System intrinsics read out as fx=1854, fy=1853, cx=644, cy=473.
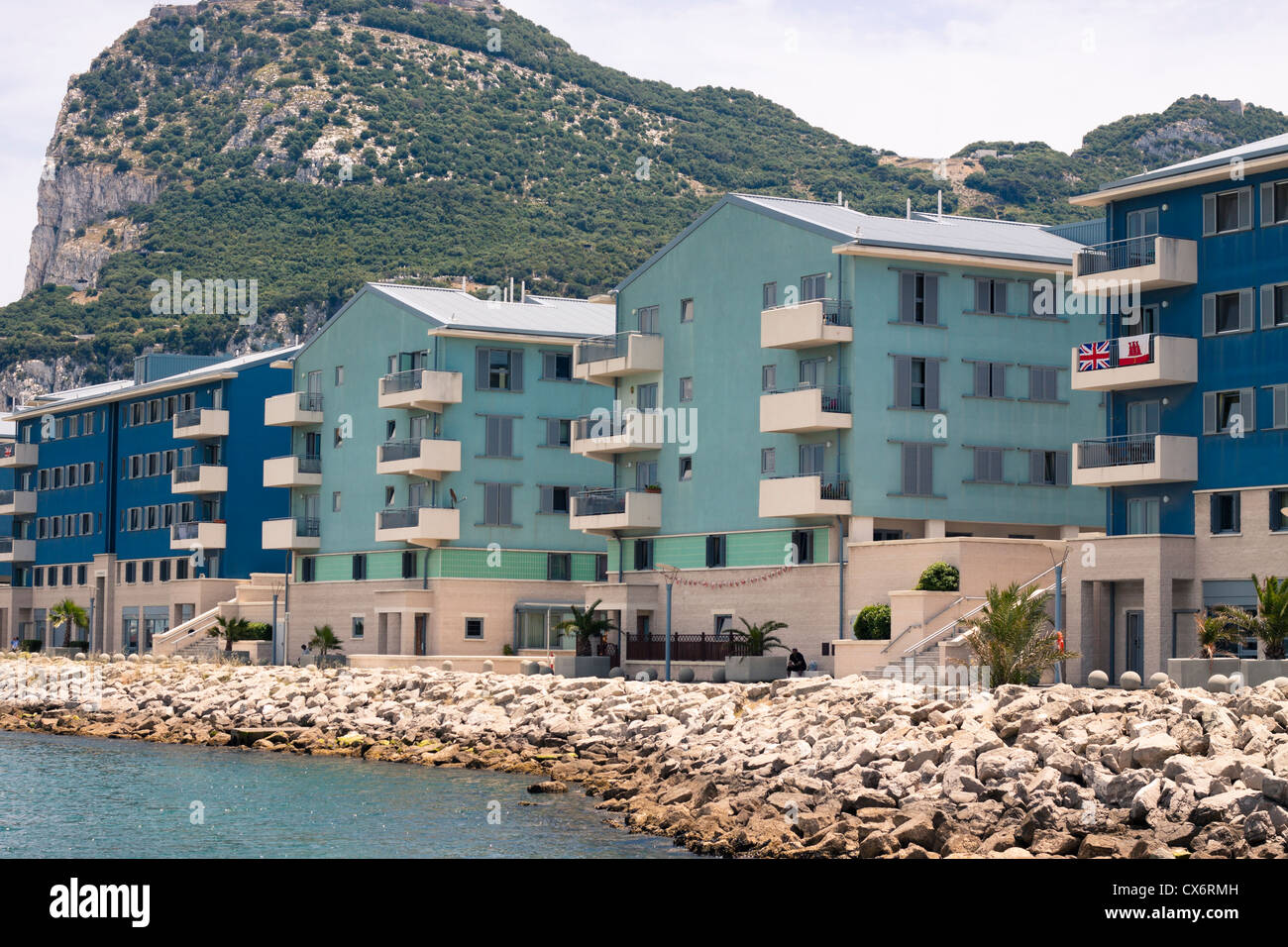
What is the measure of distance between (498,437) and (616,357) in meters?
10.3

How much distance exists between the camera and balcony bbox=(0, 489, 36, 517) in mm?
129500

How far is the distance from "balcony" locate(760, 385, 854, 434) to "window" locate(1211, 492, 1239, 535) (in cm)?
1570

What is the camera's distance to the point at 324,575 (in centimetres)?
9781

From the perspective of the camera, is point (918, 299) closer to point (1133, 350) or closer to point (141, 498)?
point (1133, 350)

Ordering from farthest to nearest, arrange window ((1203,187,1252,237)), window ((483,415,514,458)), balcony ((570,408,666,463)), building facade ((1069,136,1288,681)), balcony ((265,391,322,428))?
balcony ((265,391,322,428))
window ((483,415,514,458))
balcony ((570,408,666,463))
window ((1203,187,1252,237))
building facade ((1069,136,1288,681))

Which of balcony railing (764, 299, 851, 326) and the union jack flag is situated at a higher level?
balcony railing (764, 299, 851, 326)

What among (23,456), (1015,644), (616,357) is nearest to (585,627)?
(616,357)

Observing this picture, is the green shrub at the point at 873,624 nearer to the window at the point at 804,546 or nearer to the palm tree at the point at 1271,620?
the window at the point at 804,546

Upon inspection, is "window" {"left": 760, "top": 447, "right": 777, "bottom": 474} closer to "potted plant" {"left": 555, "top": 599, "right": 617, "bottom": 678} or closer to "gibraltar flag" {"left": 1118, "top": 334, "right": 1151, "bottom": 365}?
"potted plant" {"left": 555, "top": 599, "right": 617, "bottom": 678}

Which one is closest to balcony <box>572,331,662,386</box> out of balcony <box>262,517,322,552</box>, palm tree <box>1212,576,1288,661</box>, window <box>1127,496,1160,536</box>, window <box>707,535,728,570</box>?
window <box>707,535,728,570</box>

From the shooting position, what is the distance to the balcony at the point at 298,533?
323 feet
